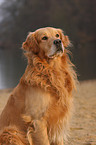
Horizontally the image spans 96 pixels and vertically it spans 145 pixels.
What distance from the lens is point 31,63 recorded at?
299 centimetres

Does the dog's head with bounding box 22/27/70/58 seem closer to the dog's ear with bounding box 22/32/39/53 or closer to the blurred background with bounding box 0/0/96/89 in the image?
the dog's ear with bounding box 22/32/39/53

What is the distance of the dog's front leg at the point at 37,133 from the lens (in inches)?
107

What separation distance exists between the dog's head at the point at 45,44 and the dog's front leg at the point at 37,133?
37.5 inches

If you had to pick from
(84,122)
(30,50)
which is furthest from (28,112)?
(84,122)

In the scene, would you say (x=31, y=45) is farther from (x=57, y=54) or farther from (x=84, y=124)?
(x=84, y=124)

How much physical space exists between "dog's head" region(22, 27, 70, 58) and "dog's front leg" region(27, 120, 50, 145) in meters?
0.95

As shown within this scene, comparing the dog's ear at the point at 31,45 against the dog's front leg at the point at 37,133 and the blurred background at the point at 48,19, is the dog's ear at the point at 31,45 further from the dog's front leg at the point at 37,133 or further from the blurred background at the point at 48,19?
the blurred background at the point at 48,19

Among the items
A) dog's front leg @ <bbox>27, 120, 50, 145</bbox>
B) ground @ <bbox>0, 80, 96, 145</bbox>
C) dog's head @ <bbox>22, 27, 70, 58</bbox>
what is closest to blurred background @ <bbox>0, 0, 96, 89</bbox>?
ground @ <bbox>0, 80, 96, 145</bbox>

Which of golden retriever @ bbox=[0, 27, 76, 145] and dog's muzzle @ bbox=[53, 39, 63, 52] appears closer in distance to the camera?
golden retriever @ bbox=[0, 27, 76, 145]

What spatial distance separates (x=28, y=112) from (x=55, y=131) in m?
0.49

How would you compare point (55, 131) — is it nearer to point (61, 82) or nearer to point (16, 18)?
point (61, 82)

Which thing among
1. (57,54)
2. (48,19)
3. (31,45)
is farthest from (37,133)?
(48,19)

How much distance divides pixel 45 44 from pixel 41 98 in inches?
31.8

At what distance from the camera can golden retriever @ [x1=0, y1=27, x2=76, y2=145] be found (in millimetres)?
2742
